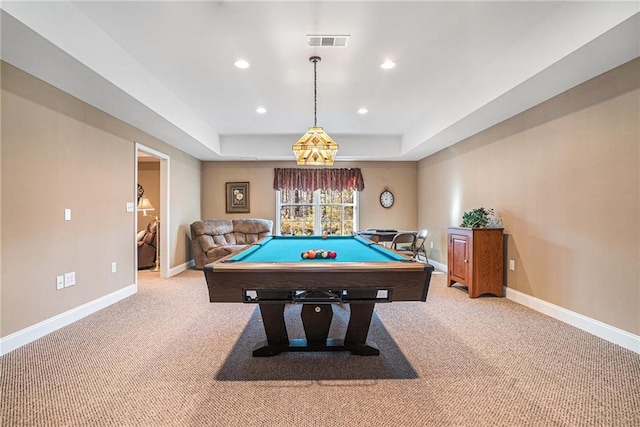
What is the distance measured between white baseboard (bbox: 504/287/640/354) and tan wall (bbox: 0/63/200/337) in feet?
16.0

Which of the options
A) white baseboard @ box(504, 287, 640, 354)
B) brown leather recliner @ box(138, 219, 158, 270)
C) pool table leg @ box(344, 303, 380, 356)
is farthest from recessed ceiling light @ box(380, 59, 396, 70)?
brown leather recliner @ box(138, 219, 158, 270)

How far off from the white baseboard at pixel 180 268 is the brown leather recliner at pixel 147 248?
2.28 feet

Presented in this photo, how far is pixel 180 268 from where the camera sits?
5.85 m

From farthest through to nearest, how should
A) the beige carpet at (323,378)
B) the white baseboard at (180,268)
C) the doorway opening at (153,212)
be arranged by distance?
the white baseboard at (180,268) → the doorway opening at (153,212) → the beige carpet at (323,378)

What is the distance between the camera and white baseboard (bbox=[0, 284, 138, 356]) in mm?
2500

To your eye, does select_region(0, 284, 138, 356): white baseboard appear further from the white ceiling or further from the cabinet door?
the cabinet door

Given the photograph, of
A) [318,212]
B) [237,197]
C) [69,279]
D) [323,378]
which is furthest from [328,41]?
[237,197]

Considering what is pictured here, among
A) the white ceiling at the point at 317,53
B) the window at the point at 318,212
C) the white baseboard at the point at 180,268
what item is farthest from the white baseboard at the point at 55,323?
the window at the point at 318,212

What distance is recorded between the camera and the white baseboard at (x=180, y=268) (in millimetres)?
5488

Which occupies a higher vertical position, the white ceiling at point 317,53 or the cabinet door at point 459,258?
the white ceiling at point 317,53

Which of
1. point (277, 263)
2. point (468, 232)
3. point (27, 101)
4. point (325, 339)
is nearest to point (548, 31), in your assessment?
point (468, 232)

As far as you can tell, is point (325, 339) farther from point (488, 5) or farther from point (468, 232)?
point (488, 5)

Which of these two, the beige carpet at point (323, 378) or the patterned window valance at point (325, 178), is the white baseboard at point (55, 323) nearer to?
the beige carpet at point (323, 378)

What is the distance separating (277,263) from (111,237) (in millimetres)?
2930
